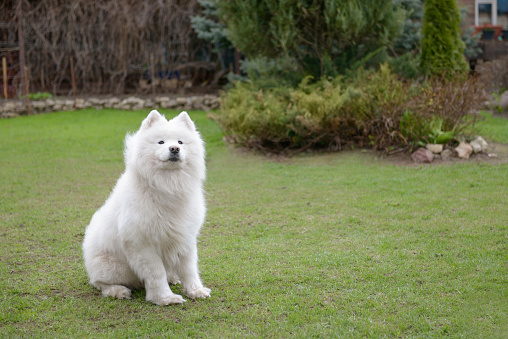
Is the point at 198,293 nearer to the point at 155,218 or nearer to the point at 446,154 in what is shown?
the point at 155,218

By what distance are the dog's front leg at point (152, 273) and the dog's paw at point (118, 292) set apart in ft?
0.74

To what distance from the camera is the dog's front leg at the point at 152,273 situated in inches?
162

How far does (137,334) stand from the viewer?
373 cm

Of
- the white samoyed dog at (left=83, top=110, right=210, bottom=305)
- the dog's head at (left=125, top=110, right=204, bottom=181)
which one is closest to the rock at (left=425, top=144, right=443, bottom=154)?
the white samoyed dog at (left=83, top=110, right=210, bottom=305)

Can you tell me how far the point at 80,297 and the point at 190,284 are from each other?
93 cm

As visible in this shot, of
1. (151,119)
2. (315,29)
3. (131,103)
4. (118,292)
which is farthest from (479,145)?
(131,103)

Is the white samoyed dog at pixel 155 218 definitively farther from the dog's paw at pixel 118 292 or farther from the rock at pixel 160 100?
the rock at pixel 160 100

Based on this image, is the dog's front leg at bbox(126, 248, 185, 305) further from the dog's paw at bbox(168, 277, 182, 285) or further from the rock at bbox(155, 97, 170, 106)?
the rock at bbox(155, 97, 170, 106)

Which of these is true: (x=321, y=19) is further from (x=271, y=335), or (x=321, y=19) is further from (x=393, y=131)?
(x=271, y=335)

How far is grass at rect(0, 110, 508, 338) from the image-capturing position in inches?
153

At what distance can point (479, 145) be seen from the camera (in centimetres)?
927

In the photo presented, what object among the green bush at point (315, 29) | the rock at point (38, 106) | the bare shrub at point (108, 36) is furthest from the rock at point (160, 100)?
the green bush at point (315, 29)

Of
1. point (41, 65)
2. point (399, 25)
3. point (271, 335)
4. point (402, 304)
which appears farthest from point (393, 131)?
point (41, 65)

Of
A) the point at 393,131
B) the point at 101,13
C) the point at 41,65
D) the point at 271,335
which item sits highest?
the point at 101,13
